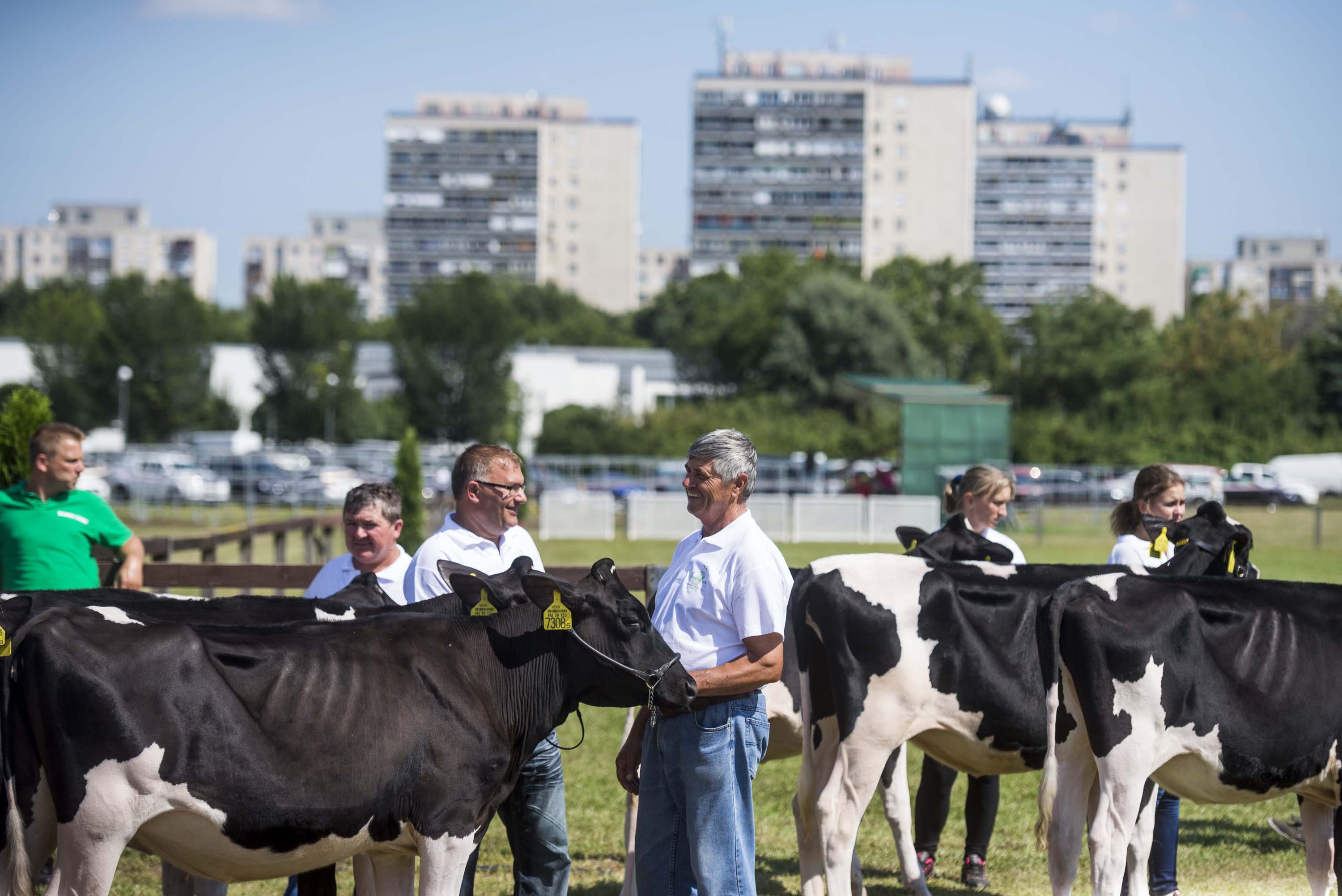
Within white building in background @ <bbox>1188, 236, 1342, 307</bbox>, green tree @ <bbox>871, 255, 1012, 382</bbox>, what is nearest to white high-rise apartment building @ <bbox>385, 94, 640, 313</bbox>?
green tree @ <bbox>871, 255, 1012, 382</bbox>

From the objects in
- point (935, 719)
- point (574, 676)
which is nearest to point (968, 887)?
point (935, 719)

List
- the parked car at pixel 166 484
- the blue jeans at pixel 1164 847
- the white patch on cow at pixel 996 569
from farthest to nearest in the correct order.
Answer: the parked car at pixel 166 484 < the blue jeans at pixel 1164 847 < the white patch on cow at pixel 996 569

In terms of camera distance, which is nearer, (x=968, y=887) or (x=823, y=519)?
(x=968, y=887)

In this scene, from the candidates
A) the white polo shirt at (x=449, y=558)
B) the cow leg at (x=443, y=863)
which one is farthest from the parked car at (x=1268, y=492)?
the cow leg at (x=443, y=863)

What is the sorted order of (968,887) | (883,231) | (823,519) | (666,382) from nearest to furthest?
(968,887)
(823,519)
(666,382)
(883,231)

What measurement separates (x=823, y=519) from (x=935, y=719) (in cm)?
2344

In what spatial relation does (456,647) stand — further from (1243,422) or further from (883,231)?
(883,231)

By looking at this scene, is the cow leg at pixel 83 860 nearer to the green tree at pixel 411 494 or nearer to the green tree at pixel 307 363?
the green tree at pixel 411 494

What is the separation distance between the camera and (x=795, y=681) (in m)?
6.52

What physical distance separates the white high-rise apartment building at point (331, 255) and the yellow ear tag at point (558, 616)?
15573 centimetres

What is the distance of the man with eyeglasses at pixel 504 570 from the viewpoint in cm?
511

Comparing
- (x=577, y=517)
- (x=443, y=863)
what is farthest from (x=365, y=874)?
(x=577, y=517)

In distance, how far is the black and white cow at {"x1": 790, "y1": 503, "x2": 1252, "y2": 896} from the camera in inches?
229

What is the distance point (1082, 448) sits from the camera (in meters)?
55.8
